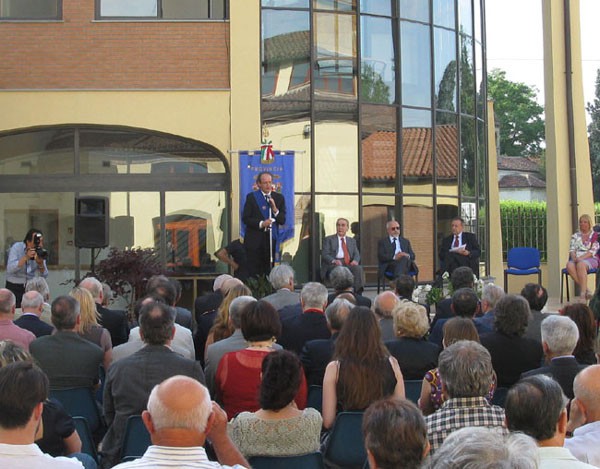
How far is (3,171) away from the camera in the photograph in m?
15.6

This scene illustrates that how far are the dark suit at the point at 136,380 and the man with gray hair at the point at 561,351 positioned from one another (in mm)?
1969

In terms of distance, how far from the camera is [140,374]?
5.32m

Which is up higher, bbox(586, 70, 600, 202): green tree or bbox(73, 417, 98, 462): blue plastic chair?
bbox(586, 70, 600, 202): green tree

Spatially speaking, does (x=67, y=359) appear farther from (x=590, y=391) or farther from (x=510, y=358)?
(x=590, y=391)

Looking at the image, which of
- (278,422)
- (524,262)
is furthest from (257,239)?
(278,422)

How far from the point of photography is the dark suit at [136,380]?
5.29m

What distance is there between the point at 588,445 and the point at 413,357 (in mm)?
2171

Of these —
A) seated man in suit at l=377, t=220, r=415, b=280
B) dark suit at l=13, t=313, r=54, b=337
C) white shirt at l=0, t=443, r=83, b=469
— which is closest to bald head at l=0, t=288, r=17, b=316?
dark suit at l=13, t=313, r=54, b=337

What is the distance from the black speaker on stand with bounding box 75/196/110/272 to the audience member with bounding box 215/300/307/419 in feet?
26.9

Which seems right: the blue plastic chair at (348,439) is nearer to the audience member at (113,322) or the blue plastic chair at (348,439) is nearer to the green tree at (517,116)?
the audience member at (113,322)

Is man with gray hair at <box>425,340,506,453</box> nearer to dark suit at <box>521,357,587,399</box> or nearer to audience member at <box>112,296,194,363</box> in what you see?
dark suit at <box>521,357,587,399</box>

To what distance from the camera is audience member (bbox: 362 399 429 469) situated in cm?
316

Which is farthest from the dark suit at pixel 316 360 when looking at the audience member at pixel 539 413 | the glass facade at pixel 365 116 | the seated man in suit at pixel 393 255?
the glass facade at pixel 365 116

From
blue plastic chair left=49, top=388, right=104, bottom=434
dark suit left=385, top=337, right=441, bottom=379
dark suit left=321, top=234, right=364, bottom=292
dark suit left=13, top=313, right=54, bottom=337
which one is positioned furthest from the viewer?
dark suit left=321, top=234, right=364, bottom=292
